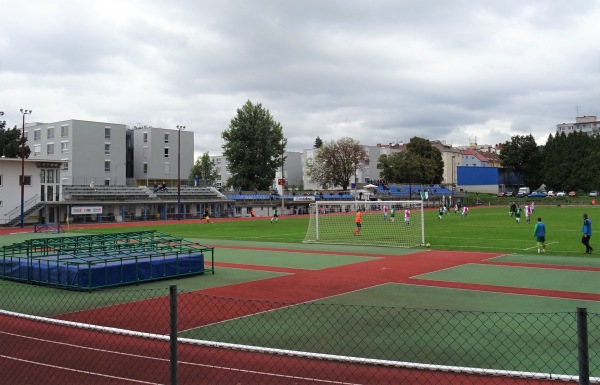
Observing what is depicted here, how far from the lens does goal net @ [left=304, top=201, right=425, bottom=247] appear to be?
3491 centimetres

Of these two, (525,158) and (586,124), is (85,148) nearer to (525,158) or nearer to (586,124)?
(525,158)

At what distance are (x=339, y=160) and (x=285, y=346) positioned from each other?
331 ft

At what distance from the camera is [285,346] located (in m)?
10.4

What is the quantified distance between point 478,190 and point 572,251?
11411 centimetres

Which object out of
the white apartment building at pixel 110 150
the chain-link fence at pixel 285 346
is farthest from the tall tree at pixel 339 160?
the chain-link fence at pixel 285 346

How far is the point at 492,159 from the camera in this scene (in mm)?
168625

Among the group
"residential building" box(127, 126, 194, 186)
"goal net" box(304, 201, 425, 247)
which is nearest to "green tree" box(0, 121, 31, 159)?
"residential building" box(127, 126, 194, 186)

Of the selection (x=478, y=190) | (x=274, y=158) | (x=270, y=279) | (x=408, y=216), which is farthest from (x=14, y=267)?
(x=478, y=190)

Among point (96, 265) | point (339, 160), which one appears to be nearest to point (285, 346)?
point (96, 265)

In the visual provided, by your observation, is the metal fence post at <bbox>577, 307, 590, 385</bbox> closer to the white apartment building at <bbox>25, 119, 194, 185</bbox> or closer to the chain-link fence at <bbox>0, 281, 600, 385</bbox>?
the chain-link fence at <bbox>0, 281, 600, 385</bbox>

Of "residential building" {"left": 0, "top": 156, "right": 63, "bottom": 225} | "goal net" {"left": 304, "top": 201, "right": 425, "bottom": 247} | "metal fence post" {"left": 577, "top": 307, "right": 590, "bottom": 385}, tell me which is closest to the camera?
"metal fence post" {"left": 577, "top": 307, "right": 590, "bottom": 385}

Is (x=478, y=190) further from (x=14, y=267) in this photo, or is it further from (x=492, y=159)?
(x=14, y=267)

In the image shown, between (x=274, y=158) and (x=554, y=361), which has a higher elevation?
(x=274, y=158)

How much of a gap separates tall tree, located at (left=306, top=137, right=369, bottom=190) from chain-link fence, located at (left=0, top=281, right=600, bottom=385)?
96198 millimetres
